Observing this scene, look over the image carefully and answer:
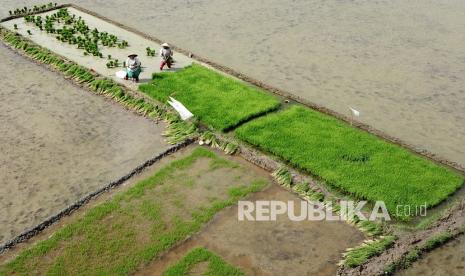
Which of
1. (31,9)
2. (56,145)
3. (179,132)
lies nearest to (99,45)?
(31,9)

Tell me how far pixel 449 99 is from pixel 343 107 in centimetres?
374

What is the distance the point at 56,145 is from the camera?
1362 cm

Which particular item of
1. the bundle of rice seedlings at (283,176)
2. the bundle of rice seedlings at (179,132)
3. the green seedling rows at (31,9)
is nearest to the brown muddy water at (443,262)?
the bundle of rice seedlings at (283,176)

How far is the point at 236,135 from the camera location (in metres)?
14.0

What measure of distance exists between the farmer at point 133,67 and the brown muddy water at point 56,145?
1.40 meters

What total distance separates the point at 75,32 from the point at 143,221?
1187cm

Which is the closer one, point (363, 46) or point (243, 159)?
point (243, 159)

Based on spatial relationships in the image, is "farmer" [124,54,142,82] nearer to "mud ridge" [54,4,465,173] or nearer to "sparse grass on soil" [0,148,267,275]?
"mud ridge" [54,4,465,173]

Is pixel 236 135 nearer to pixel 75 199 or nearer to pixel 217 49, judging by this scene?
pixel 75 199

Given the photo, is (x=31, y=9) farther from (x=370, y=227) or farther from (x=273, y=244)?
(x=370, y=227)

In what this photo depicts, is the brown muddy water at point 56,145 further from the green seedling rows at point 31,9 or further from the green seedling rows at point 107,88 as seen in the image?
the green seedling rows at point 31,9

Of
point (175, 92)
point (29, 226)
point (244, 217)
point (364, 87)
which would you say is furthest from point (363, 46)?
point (29, 226)

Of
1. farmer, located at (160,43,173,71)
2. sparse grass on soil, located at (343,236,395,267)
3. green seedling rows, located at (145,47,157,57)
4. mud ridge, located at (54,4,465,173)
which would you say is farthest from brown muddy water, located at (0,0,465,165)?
sparse grass on soil, located at (343,236,395,267)

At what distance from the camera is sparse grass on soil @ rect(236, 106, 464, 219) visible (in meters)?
11.9
